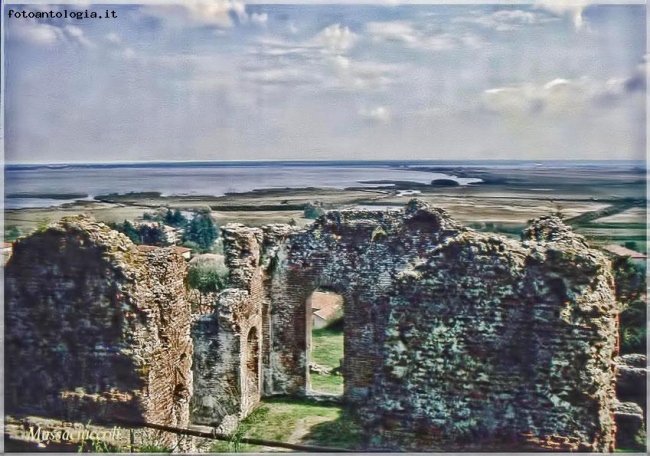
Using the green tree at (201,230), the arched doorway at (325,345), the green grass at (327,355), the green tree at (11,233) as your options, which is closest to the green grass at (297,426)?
the arched doorway at (325,345)

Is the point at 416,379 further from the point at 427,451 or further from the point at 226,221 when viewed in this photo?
the point at 226,221

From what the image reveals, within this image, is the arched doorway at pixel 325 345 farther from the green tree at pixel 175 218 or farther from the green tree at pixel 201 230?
the green tree at pixel 175 218

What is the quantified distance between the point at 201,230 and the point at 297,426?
3639 millimetres

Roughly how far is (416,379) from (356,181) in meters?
3.31

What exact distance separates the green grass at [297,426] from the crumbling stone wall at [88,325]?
1.13 meters

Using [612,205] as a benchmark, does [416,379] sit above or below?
below

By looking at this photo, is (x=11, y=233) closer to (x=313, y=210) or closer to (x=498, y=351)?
(x=313, y=210)

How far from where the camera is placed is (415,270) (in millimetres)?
7621

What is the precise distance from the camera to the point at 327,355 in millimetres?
13023

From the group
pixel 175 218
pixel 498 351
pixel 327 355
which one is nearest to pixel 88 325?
pixel 175 218

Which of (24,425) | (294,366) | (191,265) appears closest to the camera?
(24,425)

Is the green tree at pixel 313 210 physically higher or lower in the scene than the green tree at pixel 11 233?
higher

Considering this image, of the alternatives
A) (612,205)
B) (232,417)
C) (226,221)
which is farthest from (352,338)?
(612,205)

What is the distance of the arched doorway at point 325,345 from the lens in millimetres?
10844
